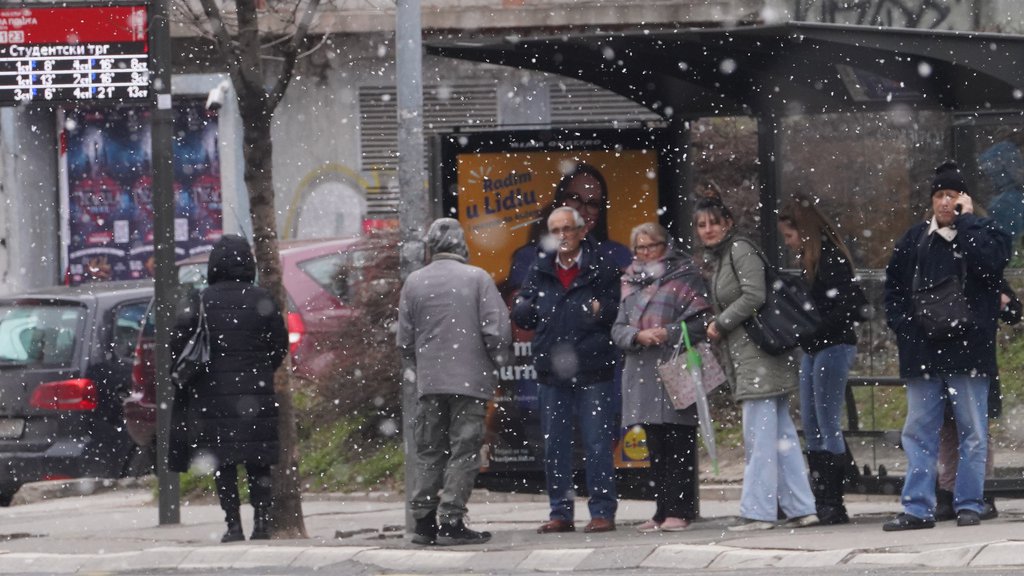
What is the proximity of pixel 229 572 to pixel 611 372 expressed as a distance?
2443 millimetres

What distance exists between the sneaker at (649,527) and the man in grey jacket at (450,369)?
2.92 feet

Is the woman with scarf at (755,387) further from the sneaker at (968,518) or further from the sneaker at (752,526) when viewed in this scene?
the sneaker at (968,518)

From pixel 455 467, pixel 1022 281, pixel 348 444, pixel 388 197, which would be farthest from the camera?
pixel 388 197

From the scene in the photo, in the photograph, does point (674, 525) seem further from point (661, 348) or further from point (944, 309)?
point (944, 309)

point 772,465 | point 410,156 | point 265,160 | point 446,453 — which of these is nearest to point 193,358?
point 265,160

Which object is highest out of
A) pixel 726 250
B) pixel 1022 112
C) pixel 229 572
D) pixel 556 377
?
pixel 1022 112

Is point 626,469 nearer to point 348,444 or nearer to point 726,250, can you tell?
point 726,250

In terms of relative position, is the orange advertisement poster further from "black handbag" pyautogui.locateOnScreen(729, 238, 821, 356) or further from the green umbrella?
"black handbag" pyautogui.locateOnScreen(729, 238, 821, 356)

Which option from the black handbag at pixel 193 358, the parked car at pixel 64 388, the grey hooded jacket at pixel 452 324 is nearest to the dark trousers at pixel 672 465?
the grey hooded jacket at pixel 452 324

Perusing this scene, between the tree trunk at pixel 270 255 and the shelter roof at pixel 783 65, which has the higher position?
the shelter roof at pixel 783 65

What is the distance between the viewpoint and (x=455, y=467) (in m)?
10.7

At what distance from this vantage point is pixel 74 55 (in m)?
12.9

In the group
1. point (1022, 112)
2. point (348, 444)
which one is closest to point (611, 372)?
point (1022, 112)

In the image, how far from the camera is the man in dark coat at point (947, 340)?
32.4ft
